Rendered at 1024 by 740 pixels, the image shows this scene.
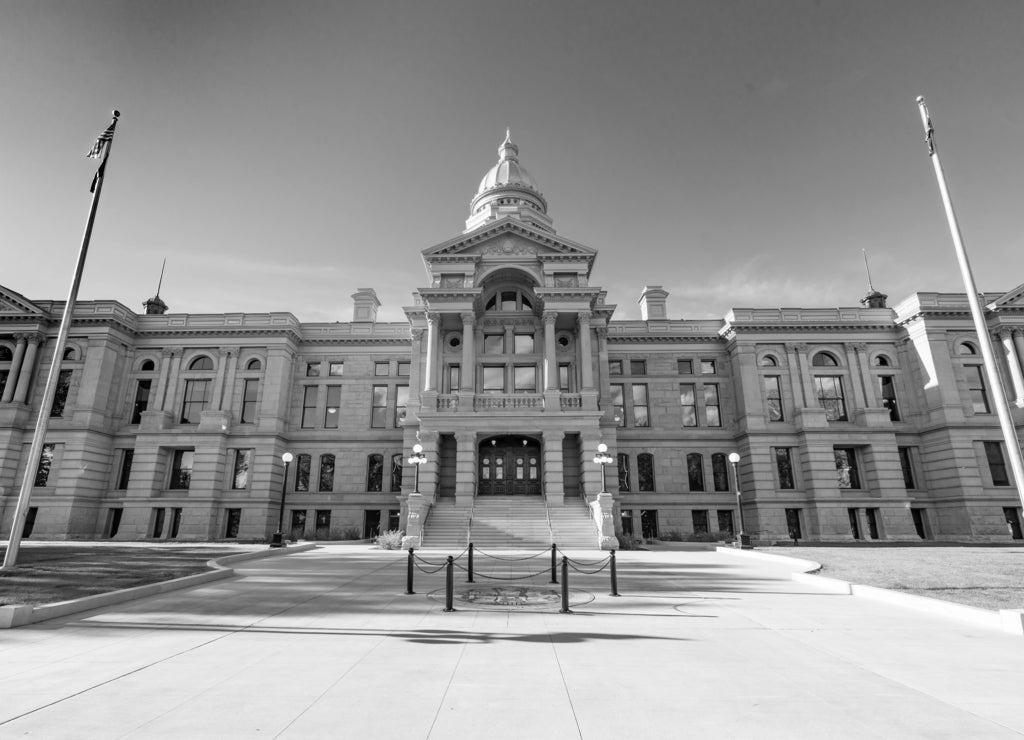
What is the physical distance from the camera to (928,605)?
11.6 metres

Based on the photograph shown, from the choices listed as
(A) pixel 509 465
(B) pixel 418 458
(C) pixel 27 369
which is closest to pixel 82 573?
(B) pixel 418 458

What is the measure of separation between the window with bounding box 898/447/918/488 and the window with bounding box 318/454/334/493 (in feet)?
132

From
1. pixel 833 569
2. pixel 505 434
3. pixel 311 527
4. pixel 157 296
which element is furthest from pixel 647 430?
pixel 157 296

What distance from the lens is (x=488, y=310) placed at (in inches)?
1534

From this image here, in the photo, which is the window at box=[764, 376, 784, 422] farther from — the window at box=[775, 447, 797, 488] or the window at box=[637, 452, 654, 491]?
the window at box=[637, 452, 654, 491]

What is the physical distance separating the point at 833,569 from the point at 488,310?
87.3ft

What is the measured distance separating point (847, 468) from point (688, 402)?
11.4 metres

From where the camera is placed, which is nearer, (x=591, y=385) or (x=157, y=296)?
(x=591, y=385)

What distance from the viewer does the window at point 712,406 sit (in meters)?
41.0

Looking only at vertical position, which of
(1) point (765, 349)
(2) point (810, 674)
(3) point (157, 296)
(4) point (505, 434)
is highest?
(3) point (157, 296)

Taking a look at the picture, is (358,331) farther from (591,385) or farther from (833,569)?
(833,569)

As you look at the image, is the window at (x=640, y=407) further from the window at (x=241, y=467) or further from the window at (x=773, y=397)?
the window at (x=241, y=467)

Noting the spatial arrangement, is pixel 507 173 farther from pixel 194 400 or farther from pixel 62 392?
pixel 62 392

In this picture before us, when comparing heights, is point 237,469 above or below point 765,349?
below
